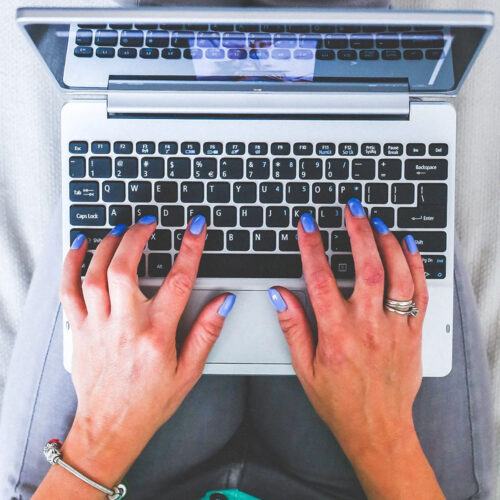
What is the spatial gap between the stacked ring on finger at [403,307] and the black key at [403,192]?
125 millimetres

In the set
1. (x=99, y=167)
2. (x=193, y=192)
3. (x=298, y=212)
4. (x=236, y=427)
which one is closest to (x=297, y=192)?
(x=298, y=212)

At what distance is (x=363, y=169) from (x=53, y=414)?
527 millimetres

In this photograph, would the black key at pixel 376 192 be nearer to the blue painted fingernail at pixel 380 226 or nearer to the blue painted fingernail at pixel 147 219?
the blue painted fingernail at pixel 380 226

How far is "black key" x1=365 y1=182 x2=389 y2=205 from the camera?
1.98 feet

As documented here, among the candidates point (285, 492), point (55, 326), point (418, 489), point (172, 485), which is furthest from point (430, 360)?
point (55, 326)

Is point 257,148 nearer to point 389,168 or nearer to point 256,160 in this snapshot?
point 256,160

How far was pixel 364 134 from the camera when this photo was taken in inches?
23.7

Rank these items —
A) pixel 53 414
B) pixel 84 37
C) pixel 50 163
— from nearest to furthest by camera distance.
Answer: pixel 84 37, pixel 53 414, pixel 50 163

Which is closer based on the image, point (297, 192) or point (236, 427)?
point (297, 192)

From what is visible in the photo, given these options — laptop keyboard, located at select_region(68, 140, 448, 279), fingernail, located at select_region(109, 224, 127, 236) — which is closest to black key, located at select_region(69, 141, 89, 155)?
laptop keyboard, located at select_region(68, 140, 448, 279)

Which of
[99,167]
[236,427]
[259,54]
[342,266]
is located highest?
[259,54]

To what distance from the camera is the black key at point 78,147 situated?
604mm

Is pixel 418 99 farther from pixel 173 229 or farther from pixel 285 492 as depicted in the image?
pixel 285 492

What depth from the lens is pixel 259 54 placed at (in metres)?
0.58
